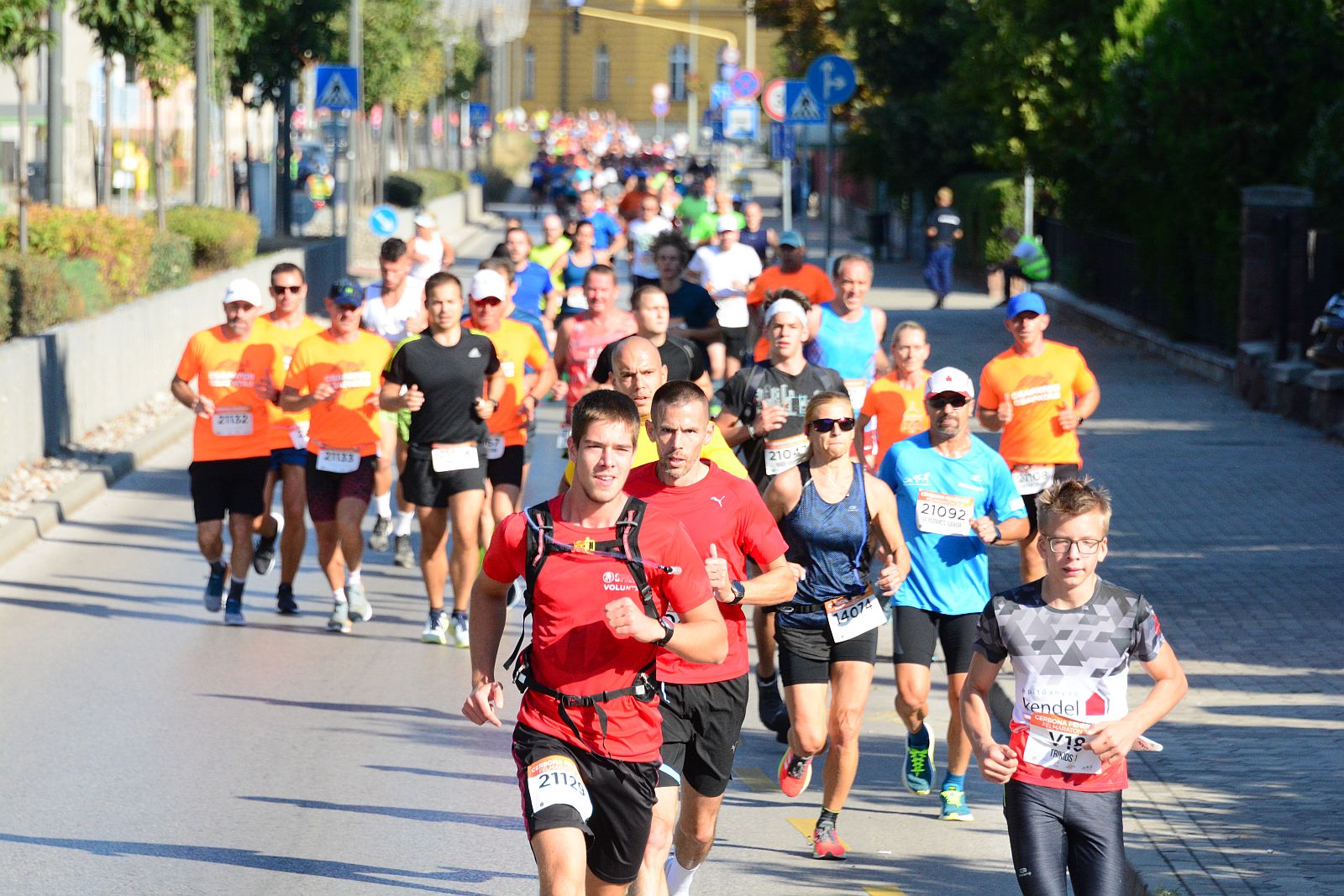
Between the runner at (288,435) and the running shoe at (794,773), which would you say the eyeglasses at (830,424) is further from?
the runner at (288,435)

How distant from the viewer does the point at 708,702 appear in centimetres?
641

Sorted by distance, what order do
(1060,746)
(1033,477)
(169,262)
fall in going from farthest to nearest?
1. (169,262)
2. (1033,477)
3. (1060,746)

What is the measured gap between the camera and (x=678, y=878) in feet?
21.4

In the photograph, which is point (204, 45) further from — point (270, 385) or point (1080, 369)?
point (1080, 369)

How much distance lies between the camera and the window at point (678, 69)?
5384 inches

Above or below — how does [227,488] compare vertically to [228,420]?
below

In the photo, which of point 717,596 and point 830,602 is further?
point 830,602

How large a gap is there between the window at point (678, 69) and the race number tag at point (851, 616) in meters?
131

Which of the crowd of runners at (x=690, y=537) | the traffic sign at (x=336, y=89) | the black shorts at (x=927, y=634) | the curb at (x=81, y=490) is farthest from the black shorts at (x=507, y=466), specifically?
the traffic sign at (x=336, y=89)

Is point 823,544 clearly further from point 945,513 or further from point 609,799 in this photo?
point 609,799

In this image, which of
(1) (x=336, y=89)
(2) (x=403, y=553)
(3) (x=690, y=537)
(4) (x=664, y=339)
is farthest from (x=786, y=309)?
(1) (x=336, y=89)

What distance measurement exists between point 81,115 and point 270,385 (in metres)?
49.9

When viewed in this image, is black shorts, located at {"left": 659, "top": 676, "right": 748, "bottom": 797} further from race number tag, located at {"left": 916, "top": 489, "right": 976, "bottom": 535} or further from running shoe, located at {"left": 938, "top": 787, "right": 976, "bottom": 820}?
running shoe, located at {"left": 938, "top": 787, "right": 976, "bottom": 820}

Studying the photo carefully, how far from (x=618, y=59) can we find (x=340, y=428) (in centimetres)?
12795
